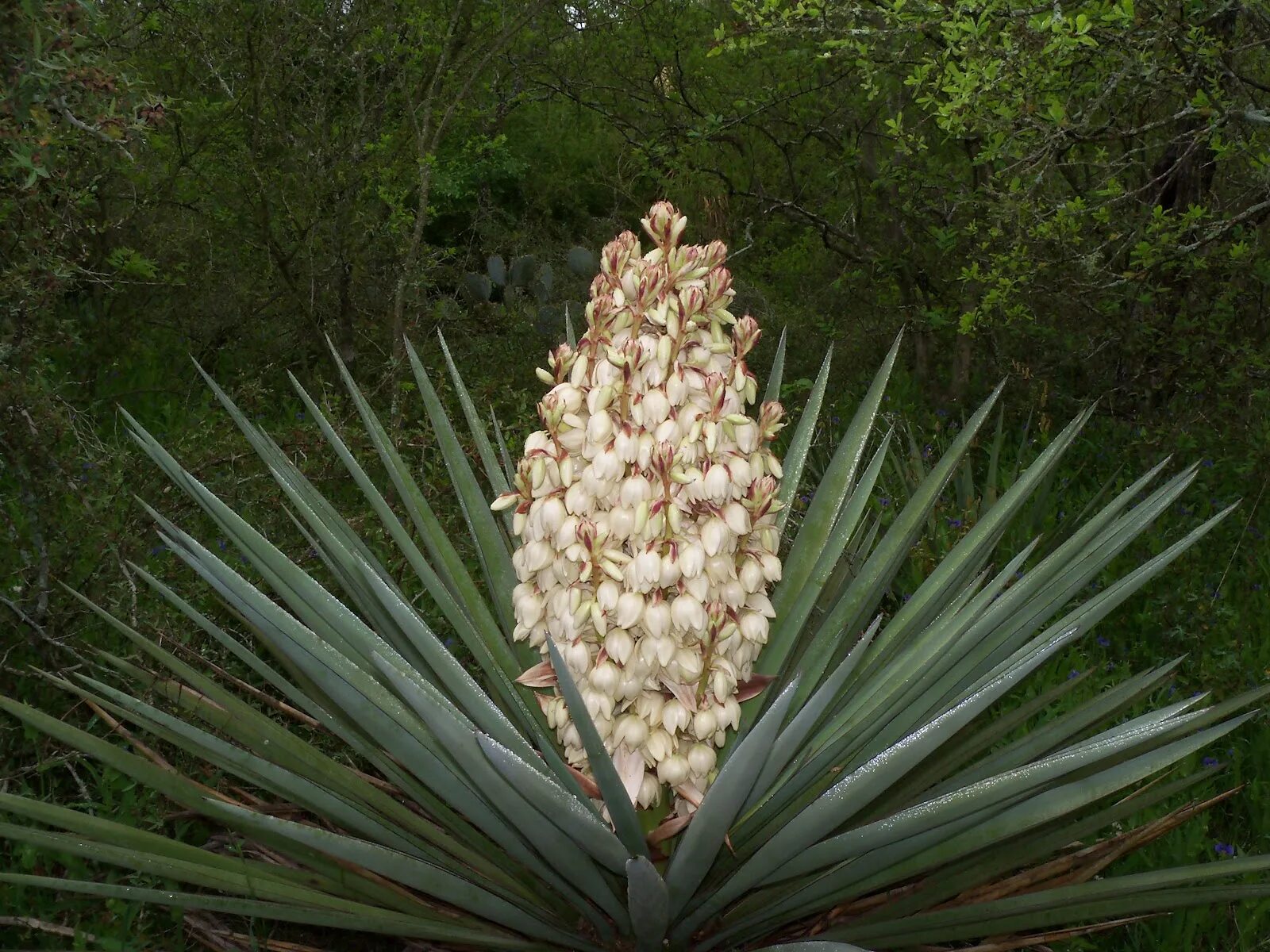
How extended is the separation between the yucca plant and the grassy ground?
0.41 metres

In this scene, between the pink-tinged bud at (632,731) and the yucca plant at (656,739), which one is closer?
the yucca plant at (656,739)

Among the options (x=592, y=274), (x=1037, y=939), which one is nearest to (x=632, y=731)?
(x=1037, y=939)

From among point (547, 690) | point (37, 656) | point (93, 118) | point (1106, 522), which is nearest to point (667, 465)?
point (547, 690)

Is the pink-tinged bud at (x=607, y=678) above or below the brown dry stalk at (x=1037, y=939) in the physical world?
above

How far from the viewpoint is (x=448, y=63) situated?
5.45 meters

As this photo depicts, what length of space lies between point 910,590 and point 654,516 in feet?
6.71

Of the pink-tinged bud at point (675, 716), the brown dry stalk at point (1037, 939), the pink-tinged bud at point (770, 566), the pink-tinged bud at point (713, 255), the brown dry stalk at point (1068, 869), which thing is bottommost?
the brown dry stalk at point (1037, 939)

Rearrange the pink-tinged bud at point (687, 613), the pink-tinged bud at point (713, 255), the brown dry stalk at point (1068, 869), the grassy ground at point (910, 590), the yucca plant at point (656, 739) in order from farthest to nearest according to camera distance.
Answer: the grassy ground at point (910, 590) → the brown dry stalk at point (1068, 869) → the pink-tinged bud at point (713, 255) → the pink-tinged bud at point (687, 613) → the yucca plant at point (656, 739)

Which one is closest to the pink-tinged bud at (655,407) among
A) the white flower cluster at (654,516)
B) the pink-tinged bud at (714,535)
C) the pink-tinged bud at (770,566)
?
the white flower cluster at (654,516)

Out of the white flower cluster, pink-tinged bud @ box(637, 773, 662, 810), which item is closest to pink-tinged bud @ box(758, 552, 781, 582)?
the white flower cluster

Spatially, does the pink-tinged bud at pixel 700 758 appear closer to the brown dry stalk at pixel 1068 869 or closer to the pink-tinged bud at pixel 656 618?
the pink-tinged bud at pixel 656 618

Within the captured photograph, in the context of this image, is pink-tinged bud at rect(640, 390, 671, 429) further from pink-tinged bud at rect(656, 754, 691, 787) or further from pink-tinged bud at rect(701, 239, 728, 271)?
pink-tinged bud at rect(656, 754, 691, 787)

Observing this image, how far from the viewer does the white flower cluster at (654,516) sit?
1.75m

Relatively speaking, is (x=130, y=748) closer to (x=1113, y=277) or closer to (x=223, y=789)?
(x=223, y=789)
